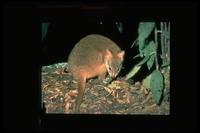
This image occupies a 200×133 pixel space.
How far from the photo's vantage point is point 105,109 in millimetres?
3221

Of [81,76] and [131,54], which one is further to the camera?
[131,54]

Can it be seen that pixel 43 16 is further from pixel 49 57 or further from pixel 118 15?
pixel 49 57

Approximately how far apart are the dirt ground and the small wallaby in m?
0.18

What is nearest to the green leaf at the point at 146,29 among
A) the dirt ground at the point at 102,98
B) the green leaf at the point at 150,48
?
the green leaf at the point at 150,48

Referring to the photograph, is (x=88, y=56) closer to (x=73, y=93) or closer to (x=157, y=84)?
(x=73, y=93)

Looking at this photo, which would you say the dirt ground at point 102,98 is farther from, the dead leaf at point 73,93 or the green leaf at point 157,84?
the green leaf at point 157,84

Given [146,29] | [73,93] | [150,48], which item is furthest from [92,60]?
[146,29]

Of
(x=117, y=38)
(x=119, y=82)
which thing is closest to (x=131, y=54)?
(x=117, y=38)

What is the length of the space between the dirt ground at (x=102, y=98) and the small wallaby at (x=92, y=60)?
0.60 ft

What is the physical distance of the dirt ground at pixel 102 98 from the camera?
3180mm

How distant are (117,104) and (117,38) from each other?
4.83 feet

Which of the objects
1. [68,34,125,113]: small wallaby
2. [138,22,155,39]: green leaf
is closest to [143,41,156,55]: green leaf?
[138,22,155,39]: green leaf

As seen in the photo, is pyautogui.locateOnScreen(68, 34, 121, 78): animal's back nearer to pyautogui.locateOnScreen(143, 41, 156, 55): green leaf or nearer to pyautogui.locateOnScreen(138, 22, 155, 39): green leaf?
pyautogui.locateOnScreen(143, 41, 156, 55): green leaf

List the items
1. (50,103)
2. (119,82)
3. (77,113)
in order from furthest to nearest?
(119,82)
(50,103)
(77,113)
